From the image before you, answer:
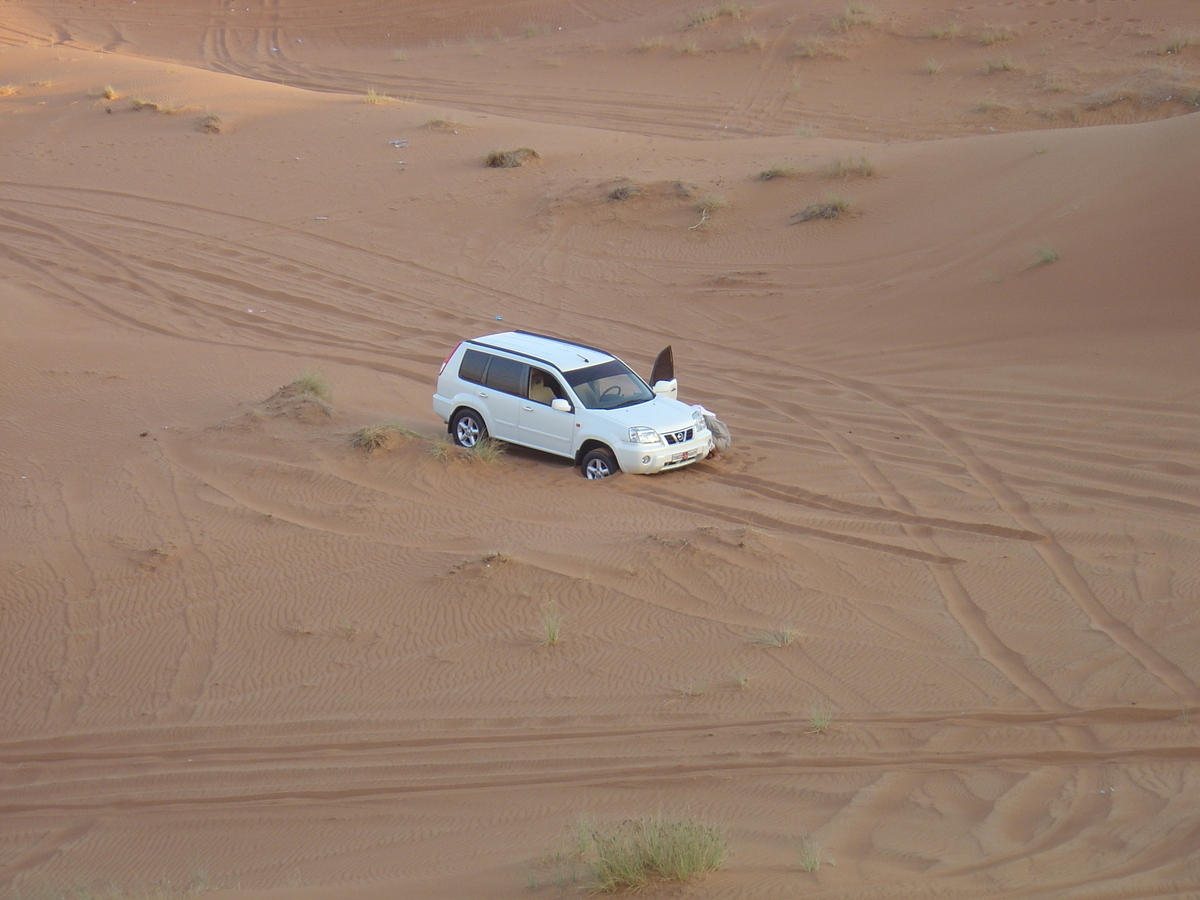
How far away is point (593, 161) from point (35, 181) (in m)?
13.8

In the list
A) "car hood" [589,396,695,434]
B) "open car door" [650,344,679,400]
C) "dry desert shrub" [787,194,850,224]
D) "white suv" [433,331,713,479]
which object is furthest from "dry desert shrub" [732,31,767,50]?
"car hood" [589,396,695,434]

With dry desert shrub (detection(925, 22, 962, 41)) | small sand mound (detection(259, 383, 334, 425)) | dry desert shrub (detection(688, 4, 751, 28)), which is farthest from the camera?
dry desert shrub (detection(688, 4, 751, 28))

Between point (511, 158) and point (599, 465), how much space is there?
14814mm

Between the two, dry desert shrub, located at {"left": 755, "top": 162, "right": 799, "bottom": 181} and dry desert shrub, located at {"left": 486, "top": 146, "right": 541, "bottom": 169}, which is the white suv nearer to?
dry desert shrub, located at {"left": 755, "top": 162, "right": 799, "bottom": 181}

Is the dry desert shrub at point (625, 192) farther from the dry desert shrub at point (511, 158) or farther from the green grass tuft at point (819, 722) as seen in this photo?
the green grass tuft at point (819, 722)

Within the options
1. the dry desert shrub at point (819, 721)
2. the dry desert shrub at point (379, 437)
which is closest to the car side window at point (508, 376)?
the dry desert shrub at point (379, 437)

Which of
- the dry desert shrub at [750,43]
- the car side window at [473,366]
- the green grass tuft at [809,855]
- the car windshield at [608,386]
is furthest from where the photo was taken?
the dry desert shrub at [750,43]

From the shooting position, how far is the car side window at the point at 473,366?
14355 mm

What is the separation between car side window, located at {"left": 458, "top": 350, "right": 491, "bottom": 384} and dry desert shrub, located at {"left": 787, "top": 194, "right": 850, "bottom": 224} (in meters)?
10.1

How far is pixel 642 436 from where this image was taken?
43.3 feet

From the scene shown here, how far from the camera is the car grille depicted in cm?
1332

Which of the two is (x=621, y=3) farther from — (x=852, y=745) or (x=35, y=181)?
(x=852, y=745)

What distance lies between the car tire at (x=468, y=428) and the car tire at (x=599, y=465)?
1.59 meters

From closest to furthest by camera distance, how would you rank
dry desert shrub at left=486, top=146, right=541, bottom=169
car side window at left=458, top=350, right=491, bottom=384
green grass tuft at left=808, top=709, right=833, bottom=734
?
green grass tuft at left=808, top=709, right=833, bottom=734, car side window at left=458, top=350, right=491, bottom=384, dry desert shrub at left=486, top=146, right=541, bottom=169
